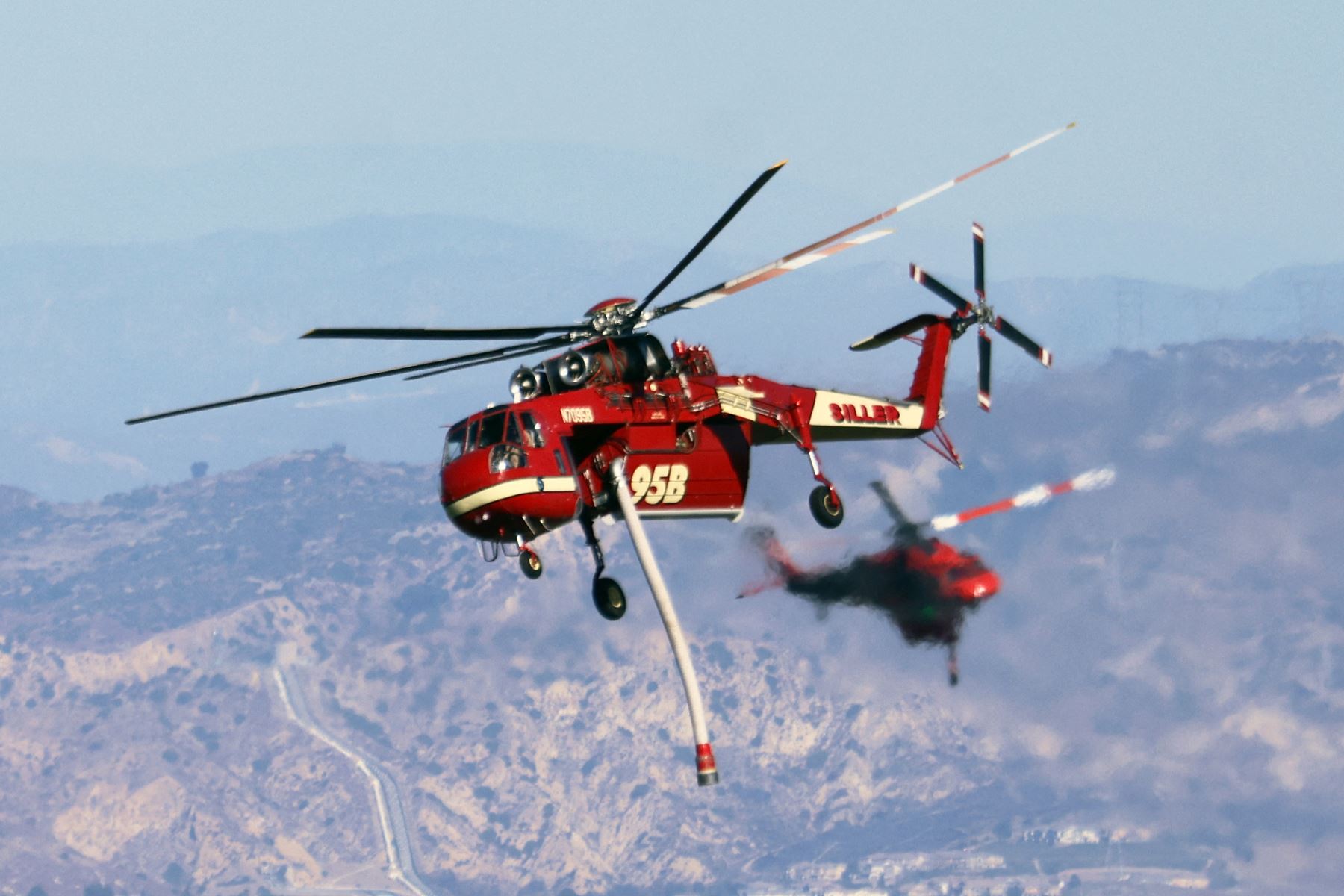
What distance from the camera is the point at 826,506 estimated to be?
66.2 meters

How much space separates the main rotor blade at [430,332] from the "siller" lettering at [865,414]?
11889mm

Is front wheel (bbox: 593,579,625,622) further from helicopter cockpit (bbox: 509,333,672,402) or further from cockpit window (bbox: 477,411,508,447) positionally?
helicopter cockpit (bbox: 509,333,672,402)

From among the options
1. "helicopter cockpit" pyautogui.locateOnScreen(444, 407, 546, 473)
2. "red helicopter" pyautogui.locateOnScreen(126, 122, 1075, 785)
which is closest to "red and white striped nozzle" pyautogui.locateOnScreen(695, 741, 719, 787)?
"red helicopter" pyautogui.locateOnScreen(126, 122, 1075, 785)

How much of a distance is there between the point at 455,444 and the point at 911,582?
3438 cm

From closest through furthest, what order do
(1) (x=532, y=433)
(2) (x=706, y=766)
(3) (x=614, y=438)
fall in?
(2) (x=706, y=766), (1) (x=532, y=433), (3) (x=614, y=438)

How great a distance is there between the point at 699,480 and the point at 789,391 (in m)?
5.56

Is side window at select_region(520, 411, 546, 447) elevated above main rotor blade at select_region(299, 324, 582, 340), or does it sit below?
below

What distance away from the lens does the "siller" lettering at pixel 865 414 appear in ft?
230

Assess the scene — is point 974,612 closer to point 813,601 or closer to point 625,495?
point 813,601

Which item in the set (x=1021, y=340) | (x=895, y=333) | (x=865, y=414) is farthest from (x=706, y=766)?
(x=1021, y=340)

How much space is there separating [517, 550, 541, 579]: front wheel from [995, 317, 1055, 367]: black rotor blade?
65.8 ft

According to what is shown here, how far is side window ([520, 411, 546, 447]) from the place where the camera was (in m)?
59.0

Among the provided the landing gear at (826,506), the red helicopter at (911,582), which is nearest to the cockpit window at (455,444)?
the landing gear at (826,506)

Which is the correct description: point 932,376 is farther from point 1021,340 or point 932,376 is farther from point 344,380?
point 344,380
